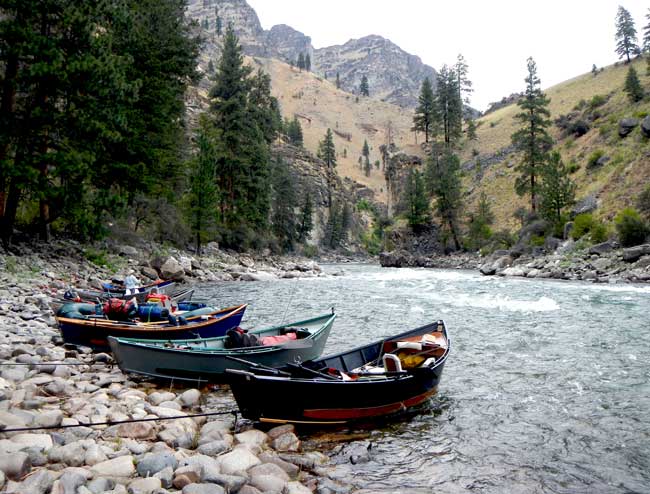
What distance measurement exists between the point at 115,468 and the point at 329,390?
3.10 m

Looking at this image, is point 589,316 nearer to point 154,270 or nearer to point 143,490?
point 143,490

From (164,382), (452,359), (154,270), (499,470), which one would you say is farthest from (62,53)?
(499,470)

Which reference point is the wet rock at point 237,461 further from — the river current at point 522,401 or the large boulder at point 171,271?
the large boulder at point 171,271

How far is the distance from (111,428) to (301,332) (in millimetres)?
5086

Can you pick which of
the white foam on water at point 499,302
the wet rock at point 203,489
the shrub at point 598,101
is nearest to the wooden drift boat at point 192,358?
the wet rock at point 203,489

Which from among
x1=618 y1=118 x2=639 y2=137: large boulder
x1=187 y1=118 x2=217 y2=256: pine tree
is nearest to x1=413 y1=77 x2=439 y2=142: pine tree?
x1=618 y1=118 x2=639 y2=137: large boulder

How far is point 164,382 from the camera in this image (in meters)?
9.08

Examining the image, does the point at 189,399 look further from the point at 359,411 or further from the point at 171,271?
the point at 171,271

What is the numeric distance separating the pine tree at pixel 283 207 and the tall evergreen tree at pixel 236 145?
45.4ft

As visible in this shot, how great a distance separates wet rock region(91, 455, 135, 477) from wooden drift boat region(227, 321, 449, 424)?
6.04 ft

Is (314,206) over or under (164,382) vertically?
over

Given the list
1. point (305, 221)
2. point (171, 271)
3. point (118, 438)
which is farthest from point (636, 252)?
point (305, 221)

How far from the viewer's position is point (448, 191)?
57.9 metres

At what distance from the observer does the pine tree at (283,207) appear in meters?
63.6
